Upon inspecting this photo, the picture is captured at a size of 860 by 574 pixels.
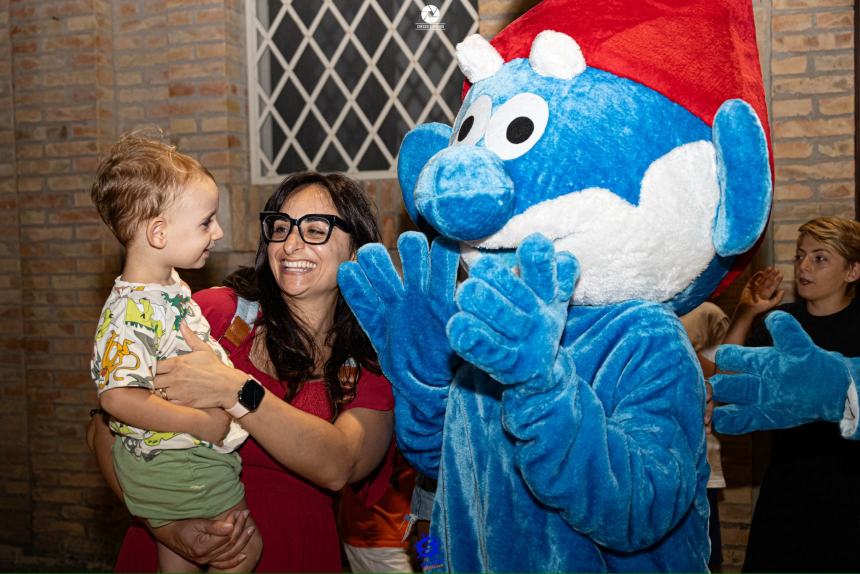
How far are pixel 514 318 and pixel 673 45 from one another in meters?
0.58

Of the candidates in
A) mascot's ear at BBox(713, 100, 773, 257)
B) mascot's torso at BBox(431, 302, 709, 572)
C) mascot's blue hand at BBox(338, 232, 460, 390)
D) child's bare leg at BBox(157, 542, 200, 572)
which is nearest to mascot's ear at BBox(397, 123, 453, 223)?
mascot's blue hand at BBox(338, 232, 460, 390)

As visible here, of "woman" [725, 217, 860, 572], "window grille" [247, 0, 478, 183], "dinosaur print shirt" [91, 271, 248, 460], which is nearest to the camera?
"dinosaur print shirt" [91, 271, 248, 460]

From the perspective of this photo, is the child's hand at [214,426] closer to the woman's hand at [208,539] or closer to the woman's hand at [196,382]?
the woman's hand at [196,382]

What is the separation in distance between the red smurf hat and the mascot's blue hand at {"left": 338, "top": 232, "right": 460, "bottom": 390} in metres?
0.40

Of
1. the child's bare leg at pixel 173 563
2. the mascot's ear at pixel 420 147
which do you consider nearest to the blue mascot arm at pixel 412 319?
the mascot's ear at pixel 420 147

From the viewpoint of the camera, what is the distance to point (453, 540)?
1285 millimetres

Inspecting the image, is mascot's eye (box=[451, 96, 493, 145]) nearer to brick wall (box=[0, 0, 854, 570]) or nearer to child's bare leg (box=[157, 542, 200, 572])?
child's bare leg (box=[157, 542, 200, 572])

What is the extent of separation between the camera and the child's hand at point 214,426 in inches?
58.9

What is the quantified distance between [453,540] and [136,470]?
709 millimetres

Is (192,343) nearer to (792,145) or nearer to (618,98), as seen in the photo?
(618,98)

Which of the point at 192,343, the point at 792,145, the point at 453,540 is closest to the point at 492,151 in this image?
the point at 453,540

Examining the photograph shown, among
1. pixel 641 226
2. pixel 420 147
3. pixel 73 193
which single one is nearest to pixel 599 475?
pixel 641 226

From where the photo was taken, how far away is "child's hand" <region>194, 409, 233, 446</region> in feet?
4.91

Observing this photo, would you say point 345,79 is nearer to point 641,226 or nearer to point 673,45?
point 673,45
